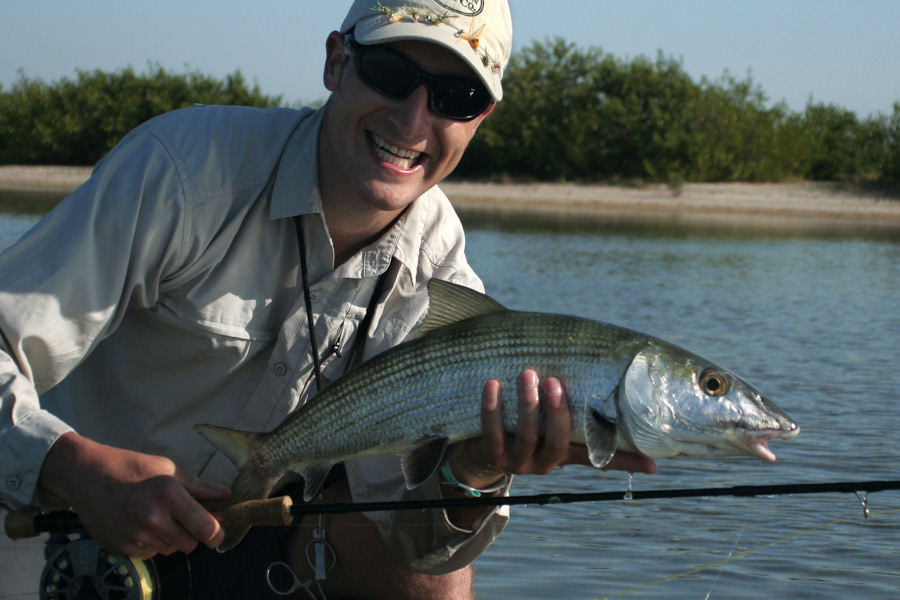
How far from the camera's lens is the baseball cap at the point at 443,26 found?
3.14m

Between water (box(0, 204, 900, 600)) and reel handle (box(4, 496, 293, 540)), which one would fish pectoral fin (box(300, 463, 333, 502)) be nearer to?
reel handle (box(4, 496, 293, 540))

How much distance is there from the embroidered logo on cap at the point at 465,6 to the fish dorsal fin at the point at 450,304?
83 cm

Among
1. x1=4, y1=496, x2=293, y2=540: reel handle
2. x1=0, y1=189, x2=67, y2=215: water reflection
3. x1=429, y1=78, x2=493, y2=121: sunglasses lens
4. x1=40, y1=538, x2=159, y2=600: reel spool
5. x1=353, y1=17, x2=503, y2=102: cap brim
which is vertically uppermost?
x1=353, y1=17, x2=503, y2=102: cap brim

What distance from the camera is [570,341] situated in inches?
111

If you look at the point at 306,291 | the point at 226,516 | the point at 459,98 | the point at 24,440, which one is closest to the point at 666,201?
the point at 459,98

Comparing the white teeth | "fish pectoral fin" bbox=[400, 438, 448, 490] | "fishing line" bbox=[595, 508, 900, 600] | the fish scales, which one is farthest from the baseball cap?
"fishing line" bbox=[595, 508, 900, 600]

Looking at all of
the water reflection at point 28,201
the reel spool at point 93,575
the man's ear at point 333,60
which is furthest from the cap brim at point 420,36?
the water reflection at point 28,201

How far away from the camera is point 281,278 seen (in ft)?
11.1

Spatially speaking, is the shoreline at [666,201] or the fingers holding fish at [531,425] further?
the shoreline at [666,201]

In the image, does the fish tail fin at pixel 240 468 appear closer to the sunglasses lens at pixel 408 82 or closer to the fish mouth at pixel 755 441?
the sunglasses lens at pixel 408 82

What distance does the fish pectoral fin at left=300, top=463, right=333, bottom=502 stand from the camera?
3.01 meters

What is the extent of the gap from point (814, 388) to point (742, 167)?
46.2m

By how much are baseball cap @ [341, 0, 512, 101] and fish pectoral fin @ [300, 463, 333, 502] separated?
1.24 m

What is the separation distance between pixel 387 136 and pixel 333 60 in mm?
411
